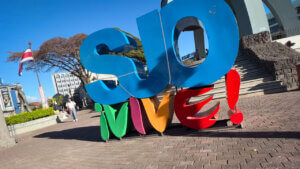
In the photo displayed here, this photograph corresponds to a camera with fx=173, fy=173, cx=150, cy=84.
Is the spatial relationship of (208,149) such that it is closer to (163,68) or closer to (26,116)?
(163,68)

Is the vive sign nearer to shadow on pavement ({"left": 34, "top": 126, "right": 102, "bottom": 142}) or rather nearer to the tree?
shadow on pavement ({"left": 34, "top": 126, "right": 102, "bottom": 142})

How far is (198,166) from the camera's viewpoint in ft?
9.04

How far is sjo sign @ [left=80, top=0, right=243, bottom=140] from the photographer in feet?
13.1

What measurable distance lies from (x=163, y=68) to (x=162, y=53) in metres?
0.39

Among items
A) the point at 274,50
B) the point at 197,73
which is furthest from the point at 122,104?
the point at 274,50

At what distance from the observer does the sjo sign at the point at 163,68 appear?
3979 mm

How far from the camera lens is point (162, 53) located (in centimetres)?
452

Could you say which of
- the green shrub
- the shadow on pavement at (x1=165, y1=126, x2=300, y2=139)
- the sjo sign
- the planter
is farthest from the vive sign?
the green shrub

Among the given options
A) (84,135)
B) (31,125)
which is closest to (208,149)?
(84,135)

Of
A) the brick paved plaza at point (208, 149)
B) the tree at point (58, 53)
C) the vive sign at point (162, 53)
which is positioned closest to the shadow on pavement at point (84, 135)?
the brick paved plaza at point (208, 149)

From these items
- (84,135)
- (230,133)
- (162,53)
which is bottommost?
(84,135)

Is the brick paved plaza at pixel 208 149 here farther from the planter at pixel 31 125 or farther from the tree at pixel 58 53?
the tree at pixel 58 53

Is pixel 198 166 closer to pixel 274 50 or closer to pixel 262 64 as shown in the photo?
pixel 262 64

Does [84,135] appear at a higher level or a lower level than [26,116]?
lower
